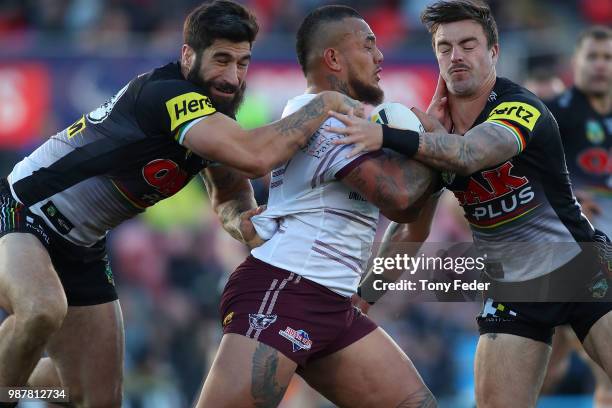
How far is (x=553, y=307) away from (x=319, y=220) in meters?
1.58

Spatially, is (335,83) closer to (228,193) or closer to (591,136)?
(228,193)

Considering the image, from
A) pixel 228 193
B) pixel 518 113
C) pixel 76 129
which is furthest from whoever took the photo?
pixel 228 193

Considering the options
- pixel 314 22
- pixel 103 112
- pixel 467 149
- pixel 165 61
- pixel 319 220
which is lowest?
pixel 165 61

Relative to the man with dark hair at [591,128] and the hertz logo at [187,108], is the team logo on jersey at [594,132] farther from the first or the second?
the hertz logo at [187,108]

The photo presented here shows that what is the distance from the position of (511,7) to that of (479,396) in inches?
490

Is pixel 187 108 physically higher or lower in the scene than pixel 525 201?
higher

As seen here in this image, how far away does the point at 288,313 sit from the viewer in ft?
19.9

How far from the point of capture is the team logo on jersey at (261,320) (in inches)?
237

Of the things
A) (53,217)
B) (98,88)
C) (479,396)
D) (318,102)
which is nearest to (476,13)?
(318,102)

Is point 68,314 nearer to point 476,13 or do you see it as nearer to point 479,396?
point 479,396

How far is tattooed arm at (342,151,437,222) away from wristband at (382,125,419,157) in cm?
8

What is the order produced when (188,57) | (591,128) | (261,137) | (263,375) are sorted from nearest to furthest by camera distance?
(263,375) < (261,137) < (188,57) < (591,128)


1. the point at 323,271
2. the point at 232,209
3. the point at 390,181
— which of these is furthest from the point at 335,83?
the point at 232,209

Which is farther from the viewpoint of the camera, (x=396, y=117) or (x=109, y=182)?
(x=109, y=182)
